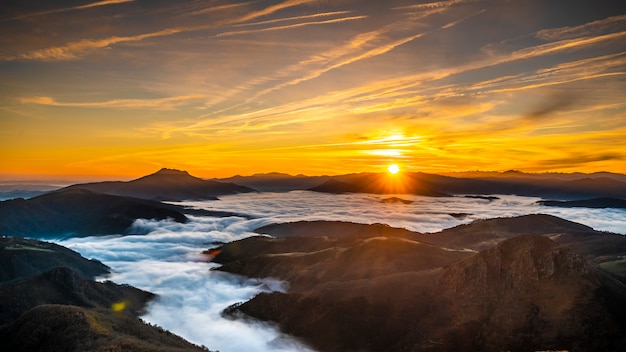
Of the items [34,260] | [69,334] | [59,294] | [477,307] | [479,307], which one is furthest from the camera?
[34,260]

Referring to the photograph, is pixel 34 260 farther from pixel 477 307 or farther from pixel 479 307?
pixel 479 307

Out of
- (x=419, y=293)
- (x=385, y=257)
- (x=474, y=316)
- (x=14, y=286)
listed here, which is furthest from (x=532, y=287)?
(x=14, y=286)

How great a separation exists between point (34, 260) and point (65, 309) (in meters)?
91.5

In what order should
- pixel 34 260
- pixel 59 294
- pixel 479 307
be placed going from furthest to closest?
pixel 34 260
pixel 59 294
pixel 479 307

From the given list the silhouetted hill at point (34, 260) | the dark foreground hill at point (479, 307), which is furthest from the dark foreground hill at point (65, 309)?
the dark foreground hill at point (479, 307)

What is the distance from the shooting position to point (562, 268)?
239 feet

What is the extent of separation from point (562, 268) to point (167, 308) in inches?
3728

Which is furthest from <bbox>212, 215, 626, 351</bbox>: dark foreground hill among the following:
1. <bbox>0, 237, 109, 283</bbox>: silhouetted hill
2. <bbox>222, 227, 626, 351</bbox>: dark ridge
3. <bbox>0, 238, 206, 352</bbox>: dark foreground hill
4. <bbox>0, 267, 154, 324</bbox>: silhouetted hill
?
<bbox>0, 237, 109, 283</bbox>: silhouetted hill

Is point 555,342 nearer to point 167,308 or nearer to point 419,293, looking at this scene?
point 419,293

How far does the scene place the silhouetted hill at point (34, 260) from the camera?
116062 millimetres

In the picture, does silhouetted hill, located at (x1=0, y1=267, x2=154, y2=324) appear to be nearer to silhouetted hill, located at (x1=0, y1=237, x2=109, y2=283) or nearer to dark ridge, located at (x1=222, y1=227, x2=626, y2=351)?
silhouetted hill, located at (x1=0, y1=237, x2=109, y2=283)

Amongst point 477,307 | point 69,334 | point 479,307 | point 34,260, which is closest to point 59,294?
point 34,260

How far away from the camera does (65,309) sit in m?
51.8

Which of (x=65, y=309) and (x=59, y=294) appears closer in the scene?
(x=65, y=309)
